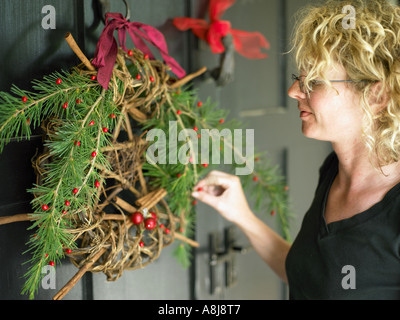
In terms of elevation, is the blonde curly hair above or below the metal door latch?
above

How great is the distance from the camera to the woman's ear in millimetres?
791

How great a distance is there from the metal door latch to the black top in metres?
0.37

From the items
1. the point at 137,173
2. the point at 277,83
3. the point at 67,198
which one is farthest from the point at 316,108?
the point at 277,83

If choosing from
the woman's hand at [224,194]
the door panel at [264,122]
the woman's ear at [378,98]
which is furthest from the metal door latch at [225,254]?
the woman's ear at [378,98]

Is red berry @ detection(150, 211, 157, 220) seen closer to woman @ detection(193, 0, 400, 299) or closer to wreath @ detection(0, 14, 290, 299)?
wreath @ detection(0, 14, 290, 299)

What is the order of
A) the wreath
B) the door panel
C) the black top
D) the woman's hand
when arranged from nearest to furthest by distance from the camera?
the wreath
the black top
the woman's hand
the door panel

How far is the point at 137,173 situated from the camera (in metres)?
0.86

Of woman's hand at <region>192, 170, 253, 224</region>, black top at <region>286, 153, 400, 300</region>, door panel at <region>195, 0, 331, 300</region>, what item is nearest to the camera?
black top at <region>286, 153, 400, 300</region>

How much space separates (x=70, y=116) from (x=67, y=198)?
0.46ft

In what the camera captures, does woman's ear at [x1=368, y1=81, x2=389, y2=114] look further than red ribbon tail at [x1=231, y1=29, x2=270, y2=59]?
No

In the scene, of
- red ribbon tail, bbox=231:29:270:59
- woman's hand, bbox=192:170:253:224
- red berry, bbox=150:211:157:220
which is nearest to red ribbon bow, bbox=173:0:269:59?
red ribbon tail, bbox=231:29:270:59

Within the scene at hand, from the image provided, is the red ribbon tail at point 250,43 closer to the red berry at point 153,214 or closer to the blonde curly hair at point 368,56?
the blonde curly hair at point 368,56

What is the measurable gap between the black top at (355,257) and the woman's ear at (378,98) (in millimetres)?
147

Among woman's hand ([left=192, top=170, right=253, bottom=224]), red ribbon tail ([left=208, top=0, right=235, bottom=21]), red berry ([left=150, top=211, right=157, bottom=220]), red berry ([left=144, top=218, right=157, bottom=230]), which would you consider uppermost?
red ribbon tail ([left=208, top=0, right=235, bottom=21])
